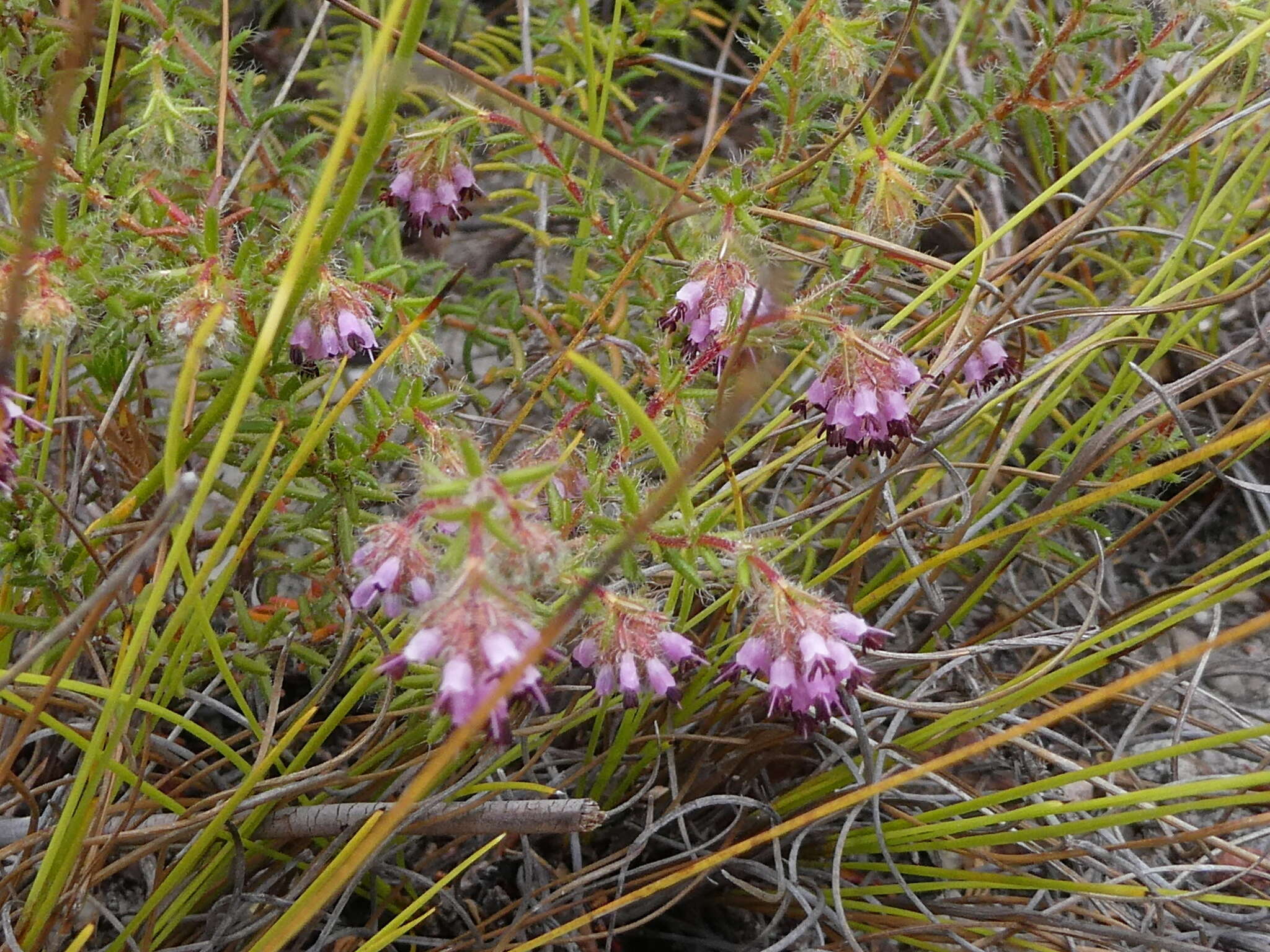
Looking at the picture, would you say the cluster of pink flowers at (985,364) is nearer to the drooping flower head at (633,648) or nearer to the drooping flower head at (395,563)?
the drooping flower head at (633,648)

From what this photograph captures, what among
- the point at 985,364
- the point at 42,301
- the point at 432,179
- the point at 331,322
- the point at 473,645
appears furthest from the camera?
the point at 432,179

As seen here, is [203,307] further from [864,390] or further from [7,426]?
[864,390]

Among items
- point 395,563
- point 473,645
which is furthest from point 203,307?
point 473,645

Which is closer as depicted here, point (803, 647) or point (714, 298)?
point (803, 647)

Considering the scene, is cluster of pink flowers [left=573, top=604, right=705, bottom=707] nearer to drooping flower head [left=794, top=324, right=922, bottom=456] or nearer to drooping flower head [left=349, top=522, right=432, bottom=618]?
drooping flower head [left=349, top=522, right=432, bottom=618]

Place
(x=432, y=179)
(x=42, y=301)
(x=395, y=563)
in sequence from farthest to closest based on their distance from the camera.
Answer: (x=432, y=179), (x=42, y=301), (x=395, y=563)

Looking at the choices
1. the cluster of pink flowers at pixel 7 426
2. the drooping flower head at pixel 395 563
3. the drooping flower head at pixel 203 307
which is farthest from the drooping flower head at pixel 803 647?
the cluster of pink flowers at pixel 7 426
